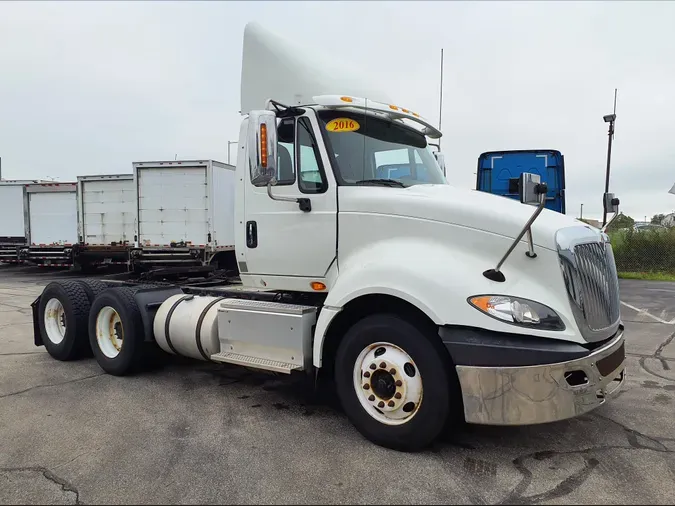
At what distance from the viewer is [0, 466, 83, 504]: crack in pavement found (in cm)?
335

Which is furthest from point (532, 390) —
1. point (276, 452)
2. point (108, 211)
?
point (108, 211)

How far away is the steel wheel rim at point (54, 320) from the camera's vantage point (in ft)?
22.6

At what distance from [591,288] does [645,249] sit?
1745cm

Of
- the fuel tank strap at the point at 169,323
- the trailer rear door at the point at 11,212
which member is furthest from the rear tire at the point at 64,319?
the trailer rear door at the point at 11,212

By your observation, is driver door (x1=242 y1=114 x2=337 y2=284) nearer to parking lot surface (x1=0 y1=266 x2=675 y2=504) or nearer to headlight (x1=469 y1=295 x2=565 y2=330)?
parking lot surface (x1=0 y1=266 x2=675 y2=504)

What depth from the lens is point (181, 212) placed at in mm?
15414

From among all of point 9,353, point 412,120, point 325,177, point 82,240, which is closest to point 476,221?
point 325,177

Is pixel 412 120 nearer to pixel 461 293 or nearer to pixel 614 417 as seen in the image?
pixel 461 293

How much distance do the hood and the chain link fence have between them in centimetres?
1651

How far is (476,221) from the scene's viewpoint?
3746mm

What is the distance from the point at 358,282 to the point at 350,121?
1531 millimetres

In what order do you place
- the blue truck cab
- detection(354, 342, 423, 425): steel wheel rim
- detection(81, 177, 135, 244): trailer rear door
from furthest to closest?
detection(81, 177, 135, 244): trailer rear door, the blue truck cab, detection(354, 342, 423, 425): steel wheel rim

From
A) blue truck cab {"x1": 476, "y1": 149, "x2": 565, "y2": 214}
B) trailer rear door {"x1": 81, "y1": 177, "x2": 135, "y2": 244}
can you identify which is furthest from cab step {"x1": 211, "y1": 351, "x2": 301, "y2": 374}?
trailer rear door {"x1": 81, "y1": 177, "x2": 135, "y2": 244}

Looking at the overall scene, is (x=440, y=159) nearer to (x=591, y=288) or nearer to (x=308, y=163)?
(x=308, y=163)
